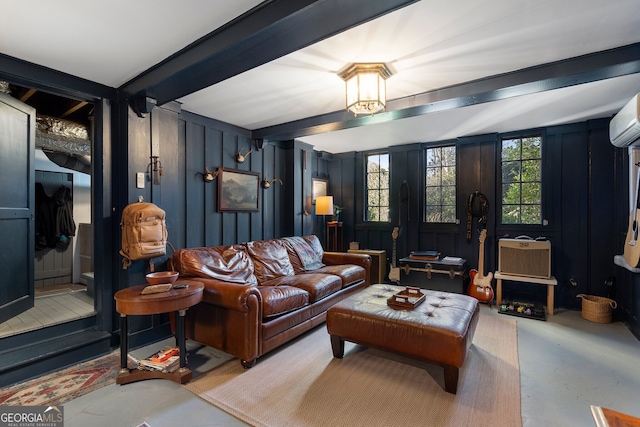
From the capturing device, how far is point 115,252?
2785mm

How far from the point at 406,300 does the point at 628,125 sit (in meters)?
2.47

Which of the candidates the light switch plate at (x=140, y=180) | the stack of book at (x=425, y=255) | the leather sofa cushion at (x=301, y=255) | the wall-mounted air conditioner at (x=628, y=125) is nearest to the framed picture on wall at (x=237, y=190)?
the leather sofa cushion at (x=301, y=255)

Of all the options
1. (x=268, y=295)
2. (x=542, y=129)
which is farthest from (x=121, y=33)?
(x=542, y=129)

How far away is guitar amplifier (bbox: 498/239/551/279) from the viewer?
379 centimetres

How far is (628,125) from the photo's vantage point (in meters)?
2.60

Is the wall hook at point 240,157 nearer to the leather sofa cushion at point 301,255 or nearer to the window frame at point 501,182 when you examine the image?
the leather sofa cushion at point 301,255

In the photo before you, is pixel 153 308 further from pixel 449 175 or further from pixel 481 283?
pixel 449 175

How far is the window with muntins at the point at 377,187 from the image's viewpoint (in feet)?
18.1

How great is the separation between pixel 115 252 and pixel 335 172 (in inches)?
160

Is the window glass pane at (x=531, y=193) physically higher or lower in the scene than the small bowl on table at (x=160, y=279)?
higher

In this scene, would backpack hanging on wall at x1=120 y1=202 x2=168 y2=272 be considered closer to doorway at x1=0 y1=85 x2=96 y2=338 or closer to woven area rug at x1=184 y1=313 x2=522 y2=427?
doorway at x1=0 y1=85 x2=96 y2=338

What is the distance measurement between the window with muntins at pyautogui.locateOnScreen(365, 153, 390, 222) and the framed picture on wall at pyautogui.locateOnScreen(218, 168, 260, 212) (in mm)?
2355

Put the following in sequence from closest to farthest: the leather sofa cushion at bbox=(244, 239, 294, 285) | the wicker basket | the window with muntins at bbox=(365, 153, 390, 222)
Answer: the wicker basket < the leather sofa cushion at bbox=(244, 239, 294, 285) < the window with muntins at bbox=(365, 153, 390, 222)

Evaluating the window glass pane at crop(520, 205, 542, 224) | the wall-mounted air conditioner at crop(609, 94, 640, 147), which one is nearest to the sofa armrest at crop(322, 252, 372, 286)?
the window glass pane at crop(520, 205, 542, 224)
